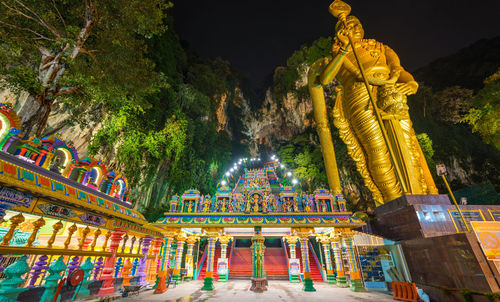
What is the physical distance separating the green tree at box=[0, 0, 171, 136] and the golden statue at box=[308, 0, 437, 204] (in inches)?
394

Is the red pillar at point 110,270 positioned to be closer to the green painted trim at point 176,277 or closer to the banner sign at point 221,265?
the green painted trim at point 176,277

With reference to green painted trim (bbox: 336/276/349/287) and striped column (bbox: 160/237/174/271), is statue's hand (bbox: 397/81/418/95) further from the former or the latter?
striped column (bbox: 160/237/174/271)

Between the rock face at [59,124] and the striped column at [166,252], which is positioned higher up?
the rock face at [59,124]

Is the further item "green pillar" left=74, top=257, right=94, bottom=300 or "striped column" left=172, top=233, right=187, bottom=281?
"striped column" left=172, top=233, right=187, bottom=281

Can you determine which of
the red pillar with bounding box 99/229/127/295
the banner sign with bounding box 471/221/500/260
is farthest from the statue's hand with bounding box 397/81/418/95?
the red pillar with bounding box 99/229/127/295

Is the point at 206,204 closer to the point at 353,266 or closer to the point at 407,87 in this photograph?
the point at 353,266

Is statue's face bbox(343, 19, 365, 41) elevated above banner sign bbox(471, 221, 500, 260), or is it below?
above

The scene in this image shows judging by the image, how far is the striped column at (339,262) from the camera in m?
8.96

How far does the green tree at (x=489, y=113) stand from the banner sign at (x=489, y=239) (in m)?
10.6

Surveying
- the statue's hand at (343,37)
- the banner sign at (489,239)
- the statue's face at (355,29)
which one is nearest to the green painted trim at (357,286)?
the banner sign at (489,239)

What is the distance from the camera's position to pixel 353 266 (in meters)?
8.29

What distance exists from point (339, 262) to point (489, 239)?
5.62m

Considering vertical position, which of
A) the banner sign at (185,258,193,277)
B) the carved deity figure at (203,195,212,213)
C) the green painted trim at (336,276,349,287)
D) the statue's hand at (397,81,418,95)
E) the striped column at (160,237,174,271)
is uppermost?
the statue's hand at (397,81,418,95)

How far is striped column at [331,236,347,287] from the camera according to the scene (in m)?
8.96
